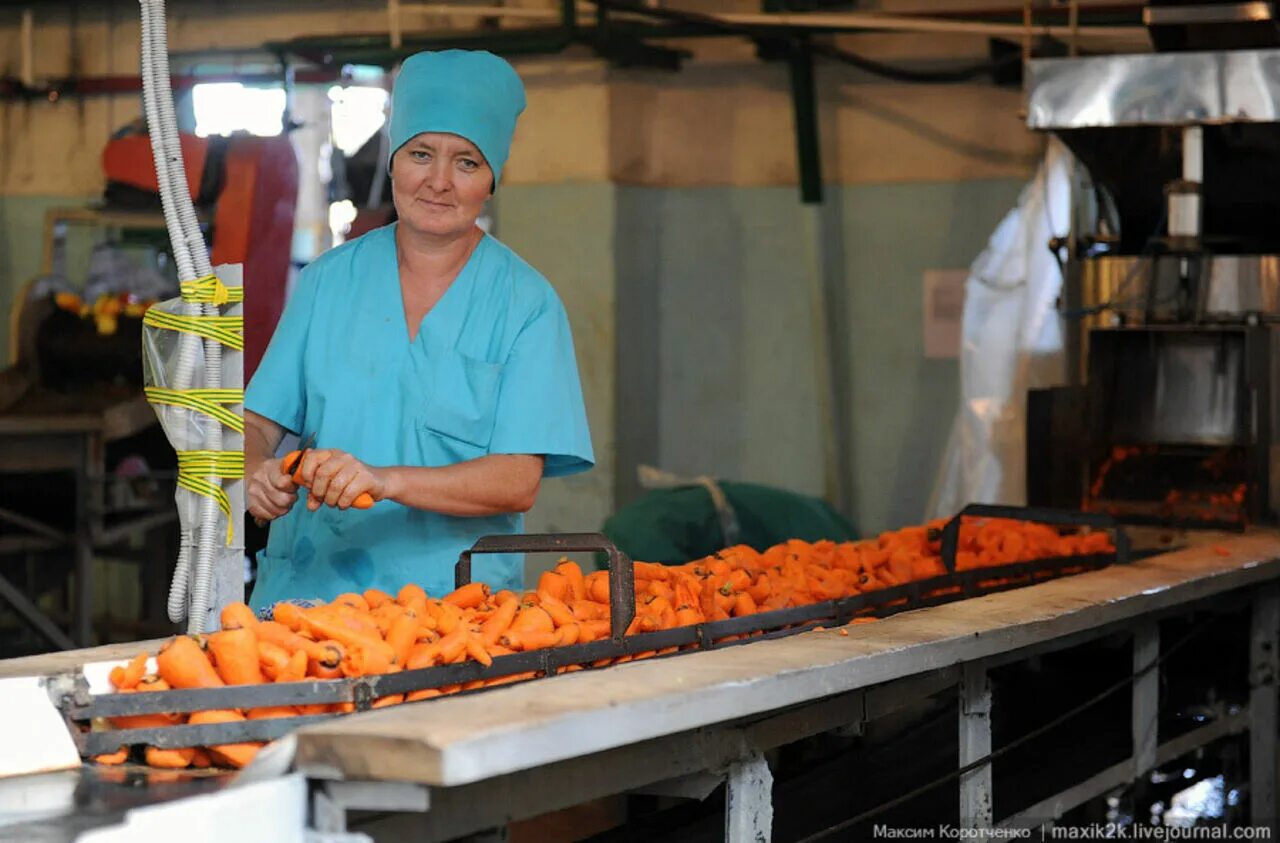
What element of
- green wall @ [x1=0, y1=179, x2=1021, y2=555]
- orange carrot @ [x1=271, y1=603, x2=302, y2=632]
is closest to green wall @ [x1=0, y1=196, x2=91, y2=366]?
green wall @ [x1=0, y1=179, x2=1021, y2=555]

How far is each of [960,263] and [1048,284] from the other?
112 centimetres

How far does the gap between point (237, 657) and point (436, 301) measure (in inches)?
41.5

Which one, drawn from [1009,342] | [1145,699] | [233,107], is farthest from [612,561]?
[233,107]

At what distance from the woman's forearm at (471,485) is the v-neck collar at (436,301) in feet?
0.86

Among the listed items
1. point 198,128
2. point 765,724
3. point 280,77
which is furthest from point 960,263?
point 765,724

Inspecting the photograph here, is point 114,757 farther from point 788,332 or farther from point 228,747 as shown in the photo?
point 788,332

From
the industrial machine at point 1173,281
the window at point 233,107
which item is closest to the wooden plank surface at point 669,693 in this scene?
the industrial machine at point 1173,281

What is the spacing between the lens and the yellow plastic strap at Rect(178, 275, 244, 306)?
2.07 m

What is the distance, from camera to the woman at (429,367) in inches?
110

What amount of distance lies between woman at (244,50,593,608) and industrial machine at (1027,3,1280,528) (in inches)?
77.9

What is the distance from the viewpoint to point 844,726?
2.57 m

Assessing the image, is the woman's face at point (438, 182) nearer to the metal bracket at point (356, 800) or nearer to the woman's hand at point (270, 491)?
the woman's hand at point (270, 491)

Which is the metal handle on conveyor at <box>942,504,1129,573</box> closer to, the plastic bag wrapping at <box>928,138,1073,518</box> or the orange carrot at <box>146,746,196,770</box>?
the orange carrot at <box>146,746,196,770</box>

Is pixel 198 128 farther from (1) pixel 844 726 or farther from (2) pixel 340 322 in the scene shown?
(1) pixel 844 726
